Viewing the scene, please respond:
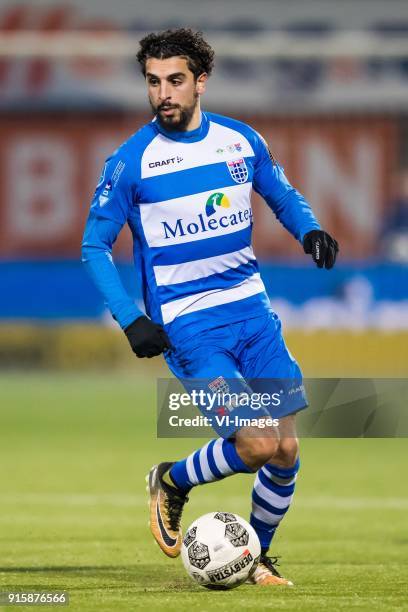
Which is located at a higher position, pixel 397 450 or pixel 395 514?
pixel 395 514

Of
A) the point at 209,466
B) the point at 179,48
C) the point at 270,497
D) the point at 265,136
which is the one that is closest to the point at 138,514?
the point at 270,497

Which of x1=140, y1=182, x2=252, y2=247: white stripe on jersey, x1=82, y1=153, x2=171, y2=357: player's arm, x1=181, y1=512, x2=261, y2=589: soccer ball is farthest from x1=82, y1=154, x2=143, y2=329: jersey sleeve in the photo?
x1=181, y1=512, x2=261, y2=589: soccer ball

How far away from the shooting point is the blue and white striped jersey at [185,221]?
6.38 metres

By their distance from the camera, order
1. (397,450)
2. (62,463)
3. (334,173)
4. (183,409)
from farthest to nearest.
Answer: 1. (334,173)
2. (397,450)
3. (62,463)
4. (183,409)

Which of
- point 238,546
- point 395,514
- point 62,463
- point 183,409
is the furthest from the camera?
point 62,463

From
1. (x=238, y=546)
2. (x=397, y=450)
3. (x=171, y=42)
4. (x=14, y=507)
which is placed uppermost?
(x=171, y=42)

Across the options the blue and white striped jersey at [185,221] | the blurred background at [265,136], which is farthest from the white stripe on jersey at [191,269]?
the blurred background at [265,136]

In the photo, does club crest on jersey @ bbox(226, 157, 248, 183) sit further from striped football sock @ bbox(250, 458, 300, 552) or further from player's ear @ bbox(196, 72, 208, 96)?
striped football sock @ bbox(250, 458, 300, 552)

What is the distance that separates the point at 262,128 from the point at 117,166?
13704 millimetres

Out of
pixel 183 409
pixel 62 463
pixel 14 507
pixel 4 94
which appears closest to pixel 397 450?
pixel 62 463

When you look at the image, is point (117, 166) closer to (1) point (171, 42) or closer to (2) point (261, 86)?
(1) point (171, 42)

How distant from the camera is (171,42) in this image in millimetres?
6430

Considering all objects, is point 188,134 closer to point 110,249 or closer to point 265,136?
point 110,249

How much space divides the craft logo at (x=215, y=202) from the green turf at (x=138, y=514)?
1577mm
